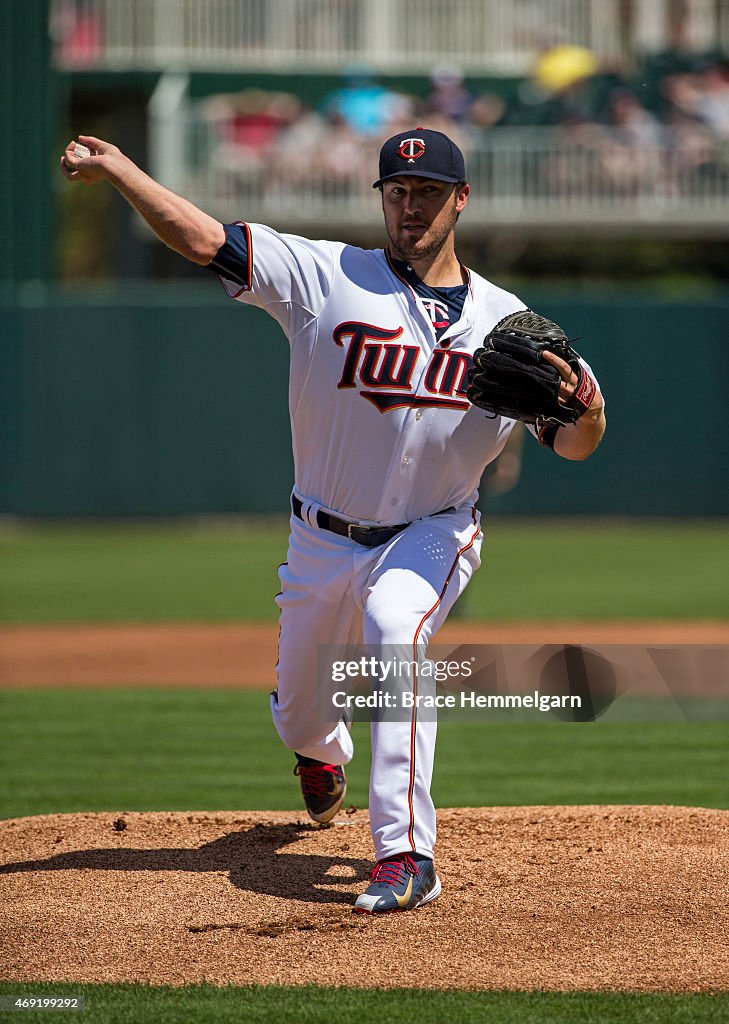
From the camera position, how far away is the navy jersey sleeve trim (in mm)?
3846

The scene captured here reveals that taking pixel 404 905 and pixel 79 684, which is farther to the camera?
pixel 79 684

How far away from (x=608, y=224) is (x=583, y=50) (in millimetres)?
3204

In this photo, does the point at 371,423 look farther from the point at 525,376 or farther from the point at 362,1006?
the point at 362,1006

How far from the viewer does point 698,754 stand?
20.9 ft

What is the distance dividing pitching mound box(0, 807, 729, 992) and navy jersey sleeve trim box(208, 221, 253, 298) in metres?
1.64

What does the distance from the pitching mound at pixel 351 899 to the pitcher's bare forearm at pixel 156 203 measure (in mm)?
1706

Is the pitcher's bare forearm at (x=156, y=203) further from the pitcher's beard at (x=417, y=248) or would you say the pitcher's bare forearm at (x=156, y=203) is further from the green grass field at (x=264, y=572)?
the green grass field at (x=264, y=572)

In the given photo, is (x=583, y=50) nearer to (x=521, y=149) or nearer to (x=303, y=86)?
(x=521, y=149)

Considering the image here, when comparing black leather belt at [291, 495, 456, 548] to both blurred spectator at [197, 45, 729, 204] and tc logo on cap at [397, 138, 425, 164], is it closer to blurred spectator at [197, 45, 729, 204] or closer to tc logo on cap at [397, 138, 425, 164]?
tc logo on cap at [397, 138, 425, 164]

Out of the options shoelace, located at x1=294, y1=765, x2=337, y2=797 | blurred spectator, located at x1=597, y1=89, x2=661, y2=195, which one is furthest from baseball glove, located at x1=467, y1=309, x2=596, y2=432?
blurred spectator, located at x1=597, y1=89, x2=661, y2=195

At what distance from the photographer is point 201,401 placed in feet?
53.8

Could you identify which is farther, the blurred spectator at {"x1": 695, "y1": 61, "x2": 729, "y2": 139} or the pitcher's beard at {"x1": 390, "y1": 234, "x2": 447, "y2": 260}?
the blurred spectator at {"x1": 695, "y1": 61, "x2": 729, "y2": 139}

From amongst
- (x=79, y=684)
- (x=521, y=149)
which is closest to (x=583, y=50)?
(x=521, y=149)

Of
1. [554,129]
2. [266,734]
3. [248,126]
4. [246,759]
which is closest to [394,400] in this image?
[246,759]
